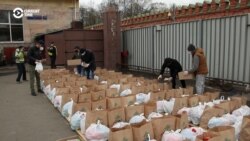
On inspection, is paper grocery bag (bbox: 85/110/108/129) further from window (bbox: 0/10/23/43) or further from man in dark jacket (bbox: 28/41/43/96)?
window (bbox: 0/10/23/43)

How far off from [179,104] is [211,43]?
11.6ft

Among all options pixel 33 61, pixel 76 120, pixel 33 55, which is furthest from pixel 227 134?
pixel 33 55

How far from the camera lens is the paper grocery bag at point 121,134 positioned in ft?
12.7

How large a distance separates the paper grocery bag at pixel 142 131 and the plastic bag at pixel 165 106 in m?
1.73

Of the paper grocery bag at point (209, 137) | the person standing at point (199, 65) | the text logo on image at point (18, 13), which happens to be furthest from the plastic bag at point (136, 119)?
the text logo on image at point (18, 13)

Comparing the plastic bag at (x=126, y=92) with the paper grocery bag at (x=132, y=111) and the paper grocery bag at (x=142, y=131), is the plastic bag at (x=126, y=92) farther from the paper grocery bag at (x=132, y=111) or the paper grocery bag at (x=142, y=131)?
the paper grocery bag at (x=142, y=131)

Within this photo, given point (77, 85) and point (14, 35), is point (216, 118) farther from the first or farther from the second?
point (14, 35)

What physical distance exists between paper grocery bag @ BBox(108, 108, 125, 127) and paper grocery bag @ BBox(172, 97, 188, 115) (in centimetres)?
125

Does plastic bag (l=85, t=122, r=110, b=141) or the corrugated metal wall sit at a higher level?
the corrugated metal wall

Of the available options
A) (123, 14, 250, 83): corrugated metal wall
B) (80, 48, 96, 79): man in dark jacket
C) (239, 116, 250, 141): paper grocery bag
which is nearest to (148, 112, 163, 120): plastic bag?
(239, 116, 250, 141): paper grocery bag

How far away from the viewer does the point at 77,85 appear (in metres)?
8.18

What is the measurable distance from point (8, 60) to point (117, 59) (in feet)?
33.2

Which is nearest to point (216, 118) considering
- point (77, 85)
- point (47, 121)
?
point (47, 121)

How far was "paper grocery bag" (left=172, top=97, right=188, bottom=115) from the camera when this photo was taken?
18.7ft
